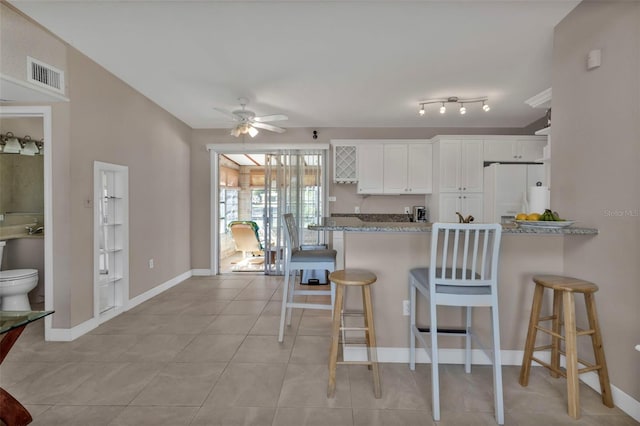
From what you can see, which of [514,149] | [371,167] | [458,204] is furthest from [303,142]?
[514,149]

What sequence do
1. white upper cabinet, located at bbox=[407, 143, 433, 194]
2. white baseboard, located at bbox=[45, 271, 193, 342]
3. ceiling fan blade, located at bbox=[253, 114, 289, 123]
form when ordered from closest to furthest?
1. white baseboard, located at bbox=[45, 271, 193, 342]
2. ceiling fan blade, located at bbox=[253, 114, 289, 123]
3. white upper cabinet, located at bbox=[407, 143, 433, 194]

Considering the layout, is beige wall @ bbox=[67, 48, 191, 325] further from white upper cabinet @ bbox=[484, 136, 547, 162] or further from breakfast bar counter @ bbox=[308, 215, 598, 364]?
white upper cabinet @ bbox=[484, 136, 547, 162]

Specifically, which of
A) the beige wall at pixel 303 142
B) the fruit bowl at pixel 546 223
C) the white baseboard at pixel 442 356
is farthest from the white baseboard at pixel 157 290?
the fruit bowl at pixel 546 223

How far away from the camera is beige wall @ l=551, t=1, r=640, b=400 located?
5.68 feet

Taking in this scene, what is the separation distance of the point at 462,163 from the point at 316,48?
296 cm

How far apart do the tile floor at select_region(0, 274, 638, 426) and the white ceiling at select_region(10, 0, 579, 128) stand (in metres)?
2.57

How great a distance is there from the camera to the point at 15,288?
281 centimetres

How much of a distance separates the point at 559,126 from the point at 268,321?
10.2 ft

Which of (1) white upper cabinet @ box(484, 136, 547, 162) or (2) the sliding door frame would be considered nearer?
(1) white upper cabinet @ box(484, 136, 547, 162)

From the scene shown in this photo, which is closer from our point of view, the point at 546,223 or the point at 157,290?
the point at 546,223

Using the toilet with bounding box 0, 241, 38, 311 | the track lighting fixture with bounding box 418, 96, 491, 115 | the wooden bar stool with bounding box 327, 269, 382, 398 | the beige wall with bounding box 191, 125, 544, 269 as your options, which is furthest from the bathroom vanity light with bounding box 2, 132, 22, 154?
the track lighting fixture with bounding box 418, 96, 491, 115

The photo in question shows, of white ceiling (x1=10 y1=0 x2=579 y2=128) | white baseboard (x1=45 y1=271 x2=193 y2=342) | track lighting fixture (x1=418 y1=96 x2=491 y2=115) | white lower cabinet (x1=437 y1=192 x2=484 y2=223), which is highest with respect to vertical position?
white ceiling (x1=10 y1=0 x2=579 y2=128)

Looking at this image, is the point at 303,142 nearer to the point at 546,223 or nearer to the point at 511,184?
the point at 511,184

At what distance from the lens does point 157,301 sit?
3.71 m
